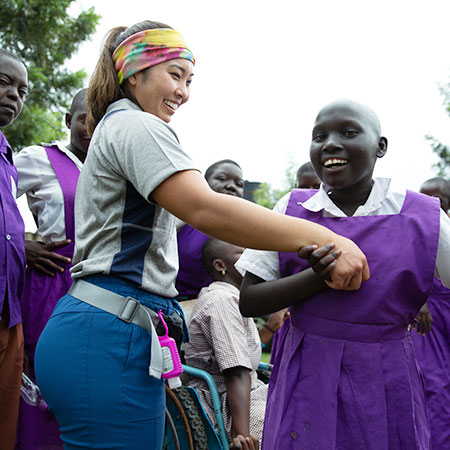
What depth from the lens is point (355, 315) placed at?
1786mm

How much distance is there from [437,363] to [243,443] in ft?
5.40

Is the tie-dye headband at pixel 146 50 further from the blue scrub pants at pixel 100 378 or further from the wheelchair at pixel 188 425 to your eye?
the wheelchair at pixel 188 425

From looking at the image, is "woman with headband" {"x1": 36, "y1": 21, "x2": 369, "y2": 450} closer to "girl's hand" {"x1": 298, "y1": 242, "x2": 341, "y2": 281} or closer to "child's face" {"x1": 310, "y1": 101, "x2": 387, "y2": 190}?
"girl's hand" {"x1": 298, "y1": 242, "x2": 341, "y2": 281}

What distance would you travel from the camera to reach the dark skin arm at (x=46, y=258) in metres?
2.90

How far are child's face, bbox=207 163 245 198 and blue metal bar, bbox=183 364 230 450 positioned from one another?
162 cm

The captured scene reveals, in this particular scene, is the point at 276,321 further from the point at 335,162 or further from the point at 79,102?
the point at 335,162

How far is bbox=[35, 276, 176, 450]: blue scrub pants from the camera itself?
1.62m

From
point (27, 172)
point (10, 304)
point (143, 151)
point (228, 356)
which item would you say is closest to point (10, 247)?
point (10, 304)

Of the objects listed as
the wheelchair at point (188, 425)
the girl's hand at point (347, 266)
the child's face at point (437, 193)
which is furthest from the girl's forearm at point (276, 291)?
the child's face at point (437, 193)

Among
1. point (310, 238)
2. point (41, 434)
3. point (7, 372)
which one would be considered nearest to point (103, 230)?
point (310, 238)

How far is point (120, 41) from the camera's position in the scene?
1.96 metres

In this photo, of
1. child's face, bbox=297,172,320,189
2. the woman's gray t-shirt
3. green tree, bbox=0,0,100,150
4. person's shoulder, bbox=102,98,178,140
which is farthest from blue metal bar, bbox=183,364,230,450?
green tree, bbox=0,0,100,150

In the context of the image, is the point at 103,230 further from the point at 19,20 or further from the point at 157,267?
the point at 19,20

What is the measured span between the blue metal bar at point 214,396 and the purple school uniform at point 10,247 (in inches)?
36.2
